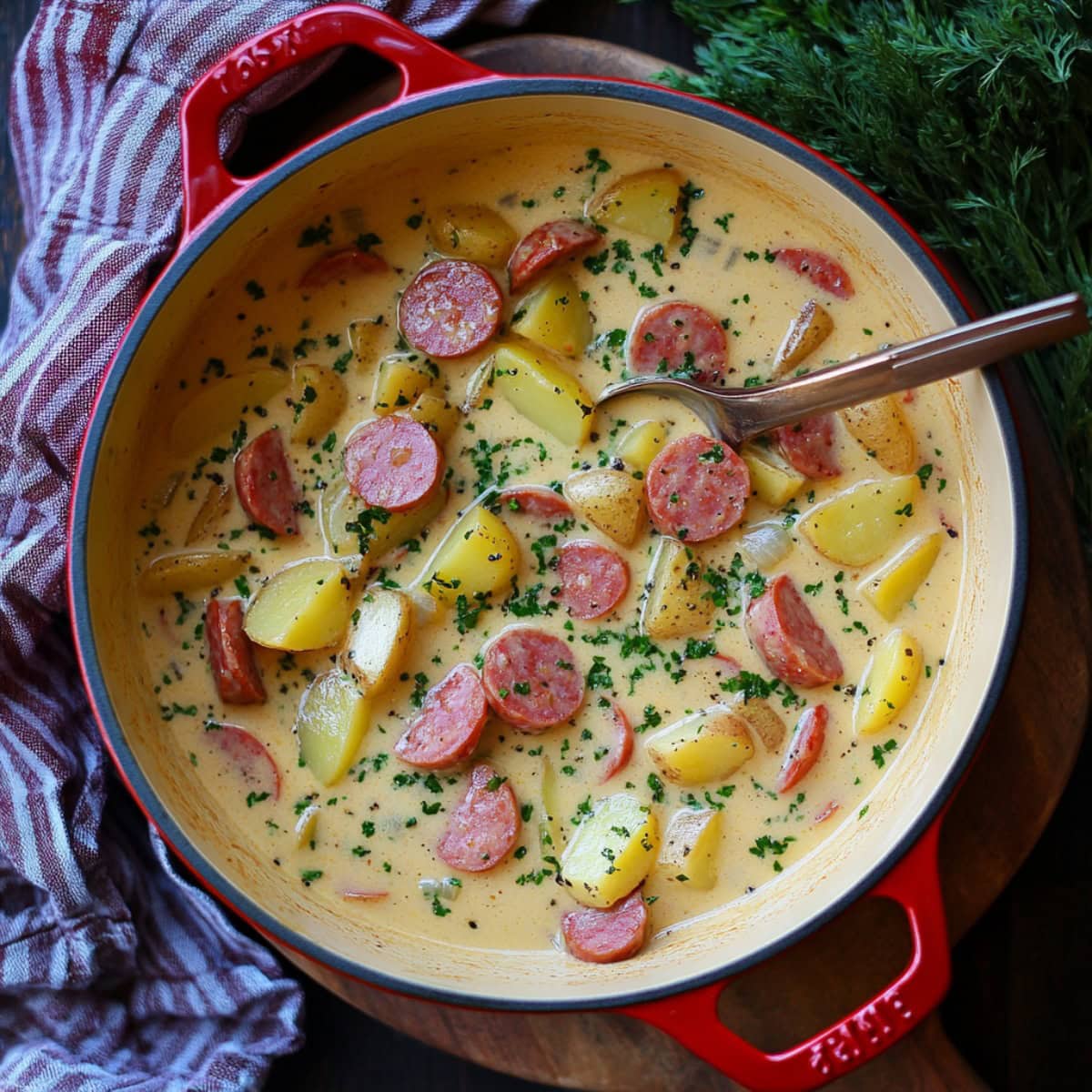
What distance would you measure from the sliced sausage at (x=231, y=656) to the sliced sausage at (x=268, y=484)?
16 cm

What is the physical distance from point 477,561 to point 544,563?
4.9 inches

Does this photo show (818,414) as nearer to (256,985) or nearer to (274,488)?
(274,488)

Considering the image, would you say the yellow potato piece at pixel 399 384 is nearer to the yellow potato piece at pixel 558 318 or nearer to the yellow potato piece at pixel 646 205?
the yellow potato piece at pixel 558 318

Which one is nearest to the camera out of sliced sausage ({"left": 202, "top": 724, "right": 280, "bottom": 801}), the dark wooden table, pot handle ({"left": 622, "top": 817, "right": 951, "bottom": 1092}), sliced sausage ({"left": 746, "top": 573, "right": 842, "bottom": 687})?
pot handle ({"left": 622, "top": 817, "right": 951, "bottom": 1092})

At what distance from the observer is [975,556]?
2.07 meters

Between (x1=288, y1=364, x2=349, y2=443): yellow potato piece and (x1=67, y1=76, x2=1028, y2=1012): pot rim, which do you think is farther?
(x1=288, y1=364, x2=349, y2=443): yellow potato piece

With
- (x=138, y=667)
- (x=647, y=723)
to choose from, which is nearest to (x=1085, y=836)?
(x=647, y=723)

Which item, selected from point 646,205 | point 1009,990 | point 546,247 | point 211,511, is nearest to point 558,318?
point 546,247

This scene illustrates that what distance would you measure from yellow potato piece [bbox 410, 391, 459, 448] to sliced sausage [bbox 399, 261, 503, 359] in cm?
8

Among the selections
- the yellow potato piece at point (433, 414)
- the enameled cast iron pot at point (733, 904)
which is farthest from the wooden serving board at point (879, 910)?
the yellow potato piece at point (433, 414)

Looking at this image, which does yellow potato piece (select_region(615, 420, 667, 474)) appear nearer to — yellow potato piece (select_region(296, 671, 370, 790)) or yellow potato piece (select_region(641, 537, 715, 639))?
yellow potato piece (select_region(641, 537, 715, 639))

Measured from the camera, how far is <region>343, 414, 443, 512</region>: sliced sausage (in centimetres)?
203

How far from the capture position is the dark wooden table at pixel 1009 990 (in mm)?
2320

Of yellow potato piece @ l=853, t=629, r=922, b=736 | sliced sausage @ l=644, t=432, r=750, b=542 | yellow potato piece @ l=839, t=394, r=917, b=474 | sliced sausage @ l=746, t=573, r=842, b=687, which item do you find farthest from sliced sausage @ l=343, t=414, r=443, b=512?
yellow potato piece @ l=853, t=629, r=922, b=736
